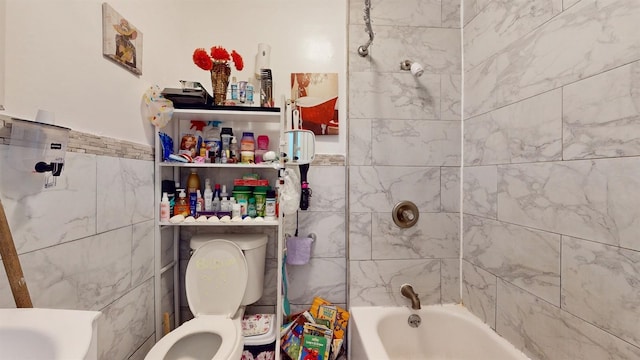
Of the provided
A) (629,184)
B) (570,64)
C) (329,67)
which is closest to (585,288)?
(629,184)

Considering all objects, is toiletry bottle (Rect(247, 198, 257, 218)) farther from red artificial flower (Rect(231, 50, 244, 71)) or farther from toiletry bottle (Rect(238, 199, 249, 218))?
red artificial flower (Rect(231, 50, 244, 71))

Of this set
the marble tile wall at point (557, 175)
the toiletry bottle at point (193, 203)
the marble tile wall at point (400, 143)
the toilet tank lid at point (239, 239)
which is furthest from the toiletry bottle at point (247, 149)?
the marble tile wall at point (557, 175)

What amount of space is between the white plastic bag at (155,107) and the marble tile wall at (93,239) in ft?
0.55

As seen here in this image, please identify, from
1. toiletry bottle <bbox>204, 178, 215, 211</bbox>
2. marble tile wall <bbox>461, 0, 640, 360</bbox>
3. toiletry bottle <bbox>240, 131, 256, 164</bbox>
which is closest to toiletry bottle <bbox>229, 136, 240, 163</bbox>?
toiletry bottle <bbox>240, 131, 256, 164</bbox>

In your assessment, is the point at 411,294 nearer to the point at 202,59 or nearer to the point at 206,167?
the point at 206,167

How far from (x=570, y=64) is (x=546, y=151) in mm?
318

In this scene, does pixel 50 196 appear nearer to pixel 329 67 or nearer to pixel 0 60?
pixel 0 60

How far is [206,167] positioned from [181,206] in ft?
0.85

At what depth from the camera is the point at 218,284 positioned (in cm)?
138

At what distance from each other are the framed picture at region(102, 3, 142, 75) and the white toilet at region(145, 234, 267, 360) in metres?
0.93

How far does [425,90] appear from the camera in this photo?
1.54m

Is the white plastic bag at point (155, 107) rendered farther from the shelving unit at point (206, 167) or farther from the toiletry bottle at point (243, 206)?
the toiletry bottle at point (243, 206)

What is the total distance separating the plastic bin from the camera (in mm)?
1360

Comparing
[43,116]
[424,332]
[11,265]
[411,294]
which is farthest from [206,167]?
[424,332]
